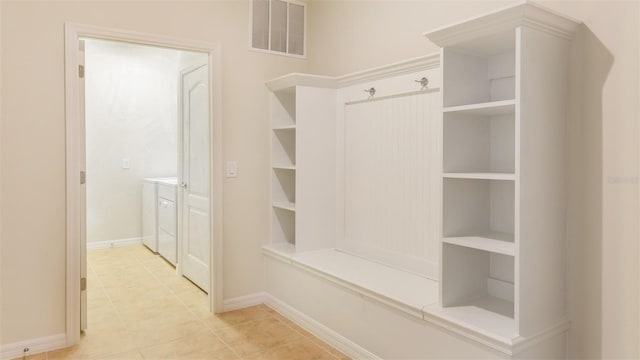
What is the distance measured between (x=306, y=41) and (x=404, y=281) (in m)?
2.26

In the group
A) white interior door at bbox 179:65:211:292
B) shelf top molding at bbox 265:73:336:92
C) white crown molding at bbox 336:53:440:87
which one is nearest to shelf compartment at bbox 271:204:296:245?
white interior door at bbox 179:65:211:292

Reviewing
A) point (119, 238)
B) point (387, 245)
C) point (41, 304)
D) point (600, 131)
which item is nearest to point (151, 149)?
point (119, 238)

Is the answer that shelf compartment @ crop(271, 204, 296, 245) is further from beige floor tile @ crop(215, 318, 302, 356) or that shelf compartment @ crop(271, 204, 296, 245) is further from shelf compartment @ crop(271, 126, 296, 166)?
beige floor tile @ crop(215, 318, 302, 356)

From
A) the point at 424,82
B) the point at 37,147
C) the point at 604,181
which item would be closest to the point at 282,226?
the point at 424,82

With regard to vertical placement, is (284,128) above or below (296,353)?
above

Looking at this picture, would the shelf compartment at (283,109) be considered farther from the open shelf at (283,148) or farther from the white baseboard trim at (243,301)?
the white baseboard trim at (243,301)

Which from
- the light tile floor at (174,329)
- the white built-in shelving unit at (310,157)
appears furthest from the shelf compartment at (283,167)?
the light tile floor at (174,329)

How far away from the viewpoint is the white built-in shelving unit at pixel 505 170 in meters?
1.85

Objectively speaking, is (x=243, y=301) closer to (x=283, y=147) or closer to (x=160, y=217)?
(x=283, y=147)

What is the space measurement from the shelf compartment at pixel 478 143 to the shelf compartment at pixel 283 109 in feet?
5.28

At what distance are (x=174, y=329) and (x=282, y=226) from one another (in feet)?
3.75

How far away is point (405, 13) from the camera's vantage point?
9.36 ft

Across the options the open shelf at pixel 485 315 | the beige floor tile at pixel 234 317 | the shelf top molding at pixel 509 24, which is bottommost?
the beige floor tile at pixel 234 317

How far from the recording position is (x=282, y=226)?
368 centimetres
